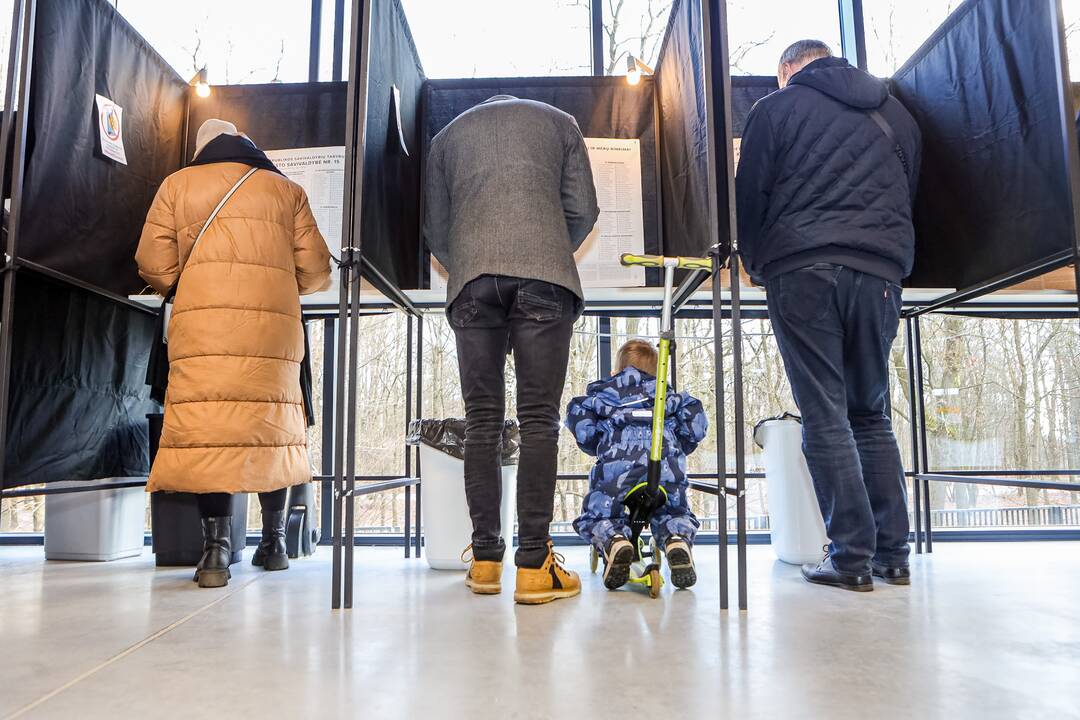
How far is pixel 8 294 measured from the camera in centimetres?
197

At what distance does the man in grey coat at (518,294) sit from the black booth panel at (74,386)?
1249mm

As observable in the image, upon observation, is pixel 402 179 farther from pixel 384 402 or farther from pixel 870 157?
pixel 870 157

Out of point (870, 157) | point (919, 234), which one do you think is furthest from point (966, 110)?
point (870, 157)

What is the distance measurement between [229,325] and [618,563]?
123 centimetres

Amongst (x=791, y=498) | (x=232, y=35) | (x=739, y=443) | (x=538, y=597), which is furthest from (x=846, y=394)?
(x=232, y=35)

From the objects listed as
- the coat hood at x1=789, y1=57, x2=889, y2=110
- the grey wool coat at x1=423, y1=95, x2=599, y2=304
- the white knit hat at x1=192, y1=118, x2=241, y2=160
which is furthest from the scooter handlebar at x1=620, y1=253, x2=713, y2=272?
the white knit hat at x1=192, y1=118, x2=241, y2=160

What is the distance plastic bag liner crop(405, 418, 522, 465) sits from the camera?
2.46 meters

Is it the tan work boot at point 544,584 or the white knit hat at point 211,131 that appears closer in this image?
the tan work boot at point 544,584

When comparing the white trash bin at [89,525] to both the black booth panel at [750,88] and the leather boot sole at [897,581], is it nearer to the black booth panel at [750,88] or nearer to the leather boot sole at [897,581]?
the leather boot sole at [897,581]

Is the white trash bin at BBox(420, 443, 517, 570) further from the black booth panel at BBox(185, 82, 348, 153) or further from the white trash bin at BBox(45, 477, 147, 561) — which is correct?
the black booth panel at BBox(185, 82, 348, 153)

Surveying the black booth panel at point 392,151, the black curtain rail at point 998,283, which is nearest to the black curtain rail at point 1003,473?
the black curtain rail at point 998,283

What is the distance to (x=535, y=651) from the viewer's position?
4.55 feet

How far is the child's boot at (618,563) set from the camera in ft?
6.19

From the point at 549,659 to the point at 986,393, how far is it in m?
2.74
